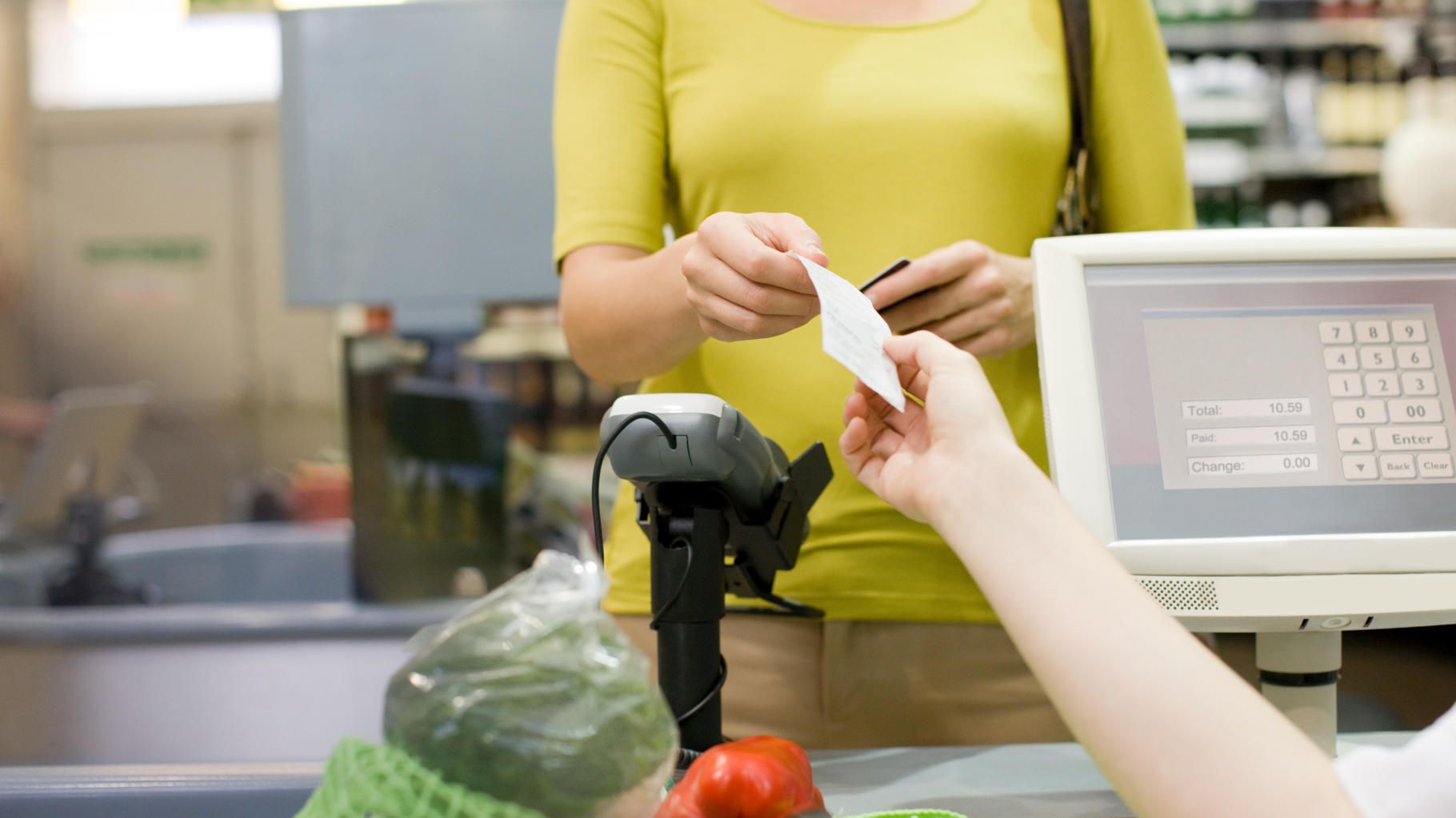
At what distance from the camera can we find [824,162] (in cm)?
115

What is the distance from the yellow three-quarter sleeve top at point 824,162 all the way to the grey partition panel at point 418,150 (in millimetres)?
1184

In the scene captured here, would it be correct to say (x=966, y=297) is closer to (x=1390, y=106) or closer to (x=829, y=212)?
(x=829, y=212)

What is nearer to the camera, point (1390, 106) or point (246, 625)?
point (246, 625)

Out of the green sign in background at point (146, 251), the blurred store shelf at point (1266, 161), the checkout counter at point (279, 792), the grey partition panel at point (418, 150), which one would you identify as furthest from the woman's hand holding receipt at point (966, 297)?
the green sign in background at point (146, 251)

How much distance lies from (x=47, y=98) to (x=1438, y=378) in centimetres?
736

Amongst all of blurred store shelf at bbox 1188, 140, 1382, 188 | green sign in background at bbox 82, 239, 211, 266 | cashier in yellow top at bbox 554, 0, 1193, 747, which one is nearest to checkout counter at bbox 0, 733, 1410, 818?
cashier in yellow top at bbox 554, 0, 1193, 747

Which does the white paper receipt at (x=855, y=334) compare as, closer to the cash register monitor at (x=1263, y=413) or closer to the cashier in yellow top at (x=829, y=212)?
the cash register monitor at (x=1263, y=413)

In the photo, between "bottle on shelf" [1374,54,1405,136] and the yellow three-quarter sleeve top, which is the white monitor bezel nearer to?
the yellow three-quarter sleeve top

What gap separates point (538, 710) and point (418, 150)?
188 centimetres

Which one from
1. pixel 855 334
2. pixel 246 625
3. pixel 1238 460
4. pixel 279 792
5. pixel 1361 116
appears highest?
pixel 1361 116

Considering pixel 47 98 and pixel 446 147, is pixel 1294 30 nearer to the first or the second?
pixel 446 147

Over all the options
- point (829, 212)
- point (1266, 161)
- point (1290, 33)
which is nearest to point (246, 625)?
point (829, 212)

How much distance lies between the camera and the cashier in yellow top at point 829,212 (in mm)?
1132

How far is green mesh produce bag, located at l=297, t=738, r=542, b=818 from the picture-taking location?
0.58m
